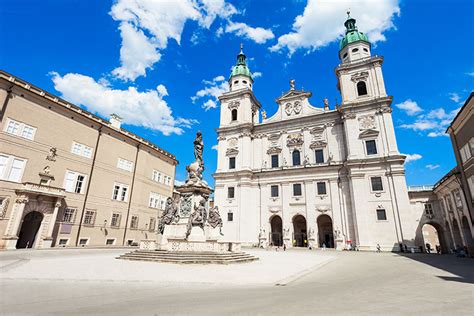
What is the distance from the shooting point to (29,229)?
75.2 feet

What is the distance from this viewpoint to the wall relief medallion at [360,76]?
35484 mm

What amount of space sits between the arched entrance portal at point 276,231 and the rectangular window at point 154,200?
16.6 m

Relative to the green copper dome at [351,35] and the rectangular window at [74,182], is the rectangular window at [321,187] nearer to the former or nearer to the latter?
the green copper dome at [351,35]

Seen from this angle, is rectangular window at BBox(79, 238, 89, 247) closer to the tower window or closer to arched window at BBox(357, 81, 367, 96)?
the tower window

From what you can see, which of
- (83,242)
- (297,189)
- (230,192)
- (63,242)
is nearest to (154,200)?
(83,242)

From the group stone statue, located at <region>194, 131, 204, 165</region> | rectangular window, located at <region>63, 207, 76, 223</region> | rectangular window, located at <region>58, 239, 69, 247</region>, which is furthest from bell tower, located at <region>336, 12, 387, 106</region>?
rectangular window, located at <region>58, 239, 69, 247</region>

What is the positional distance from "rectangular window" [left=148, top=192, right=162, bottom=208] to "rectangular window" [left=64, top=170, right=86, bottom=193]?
946 cm

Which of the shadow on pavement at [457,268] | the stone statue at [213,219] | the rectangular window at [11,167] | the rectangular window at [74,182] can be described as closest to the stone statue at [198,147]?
the stone statue at [213,219]

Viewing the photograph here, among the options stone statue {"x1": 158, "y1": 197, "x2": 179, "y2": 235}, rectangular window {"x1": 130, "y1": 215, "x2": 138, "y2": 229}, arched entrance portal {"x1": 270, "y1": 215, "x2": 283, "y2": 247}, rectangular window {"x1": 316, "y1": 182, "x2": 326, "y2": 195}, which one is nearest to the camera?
stone statue {"x1": 158, "y1": 197, "x2": 179, "y2": 235}

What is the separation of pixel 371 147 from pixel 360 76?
11.0 meters

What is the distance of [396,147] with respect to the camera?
101 feet

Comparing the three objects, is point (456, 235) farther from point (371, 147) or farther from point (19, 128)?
point (19, 128)

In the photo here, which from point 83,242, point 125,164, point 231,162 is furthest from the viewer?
point 231,162

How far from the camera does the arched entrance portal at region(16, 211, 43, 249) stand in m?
22.5
